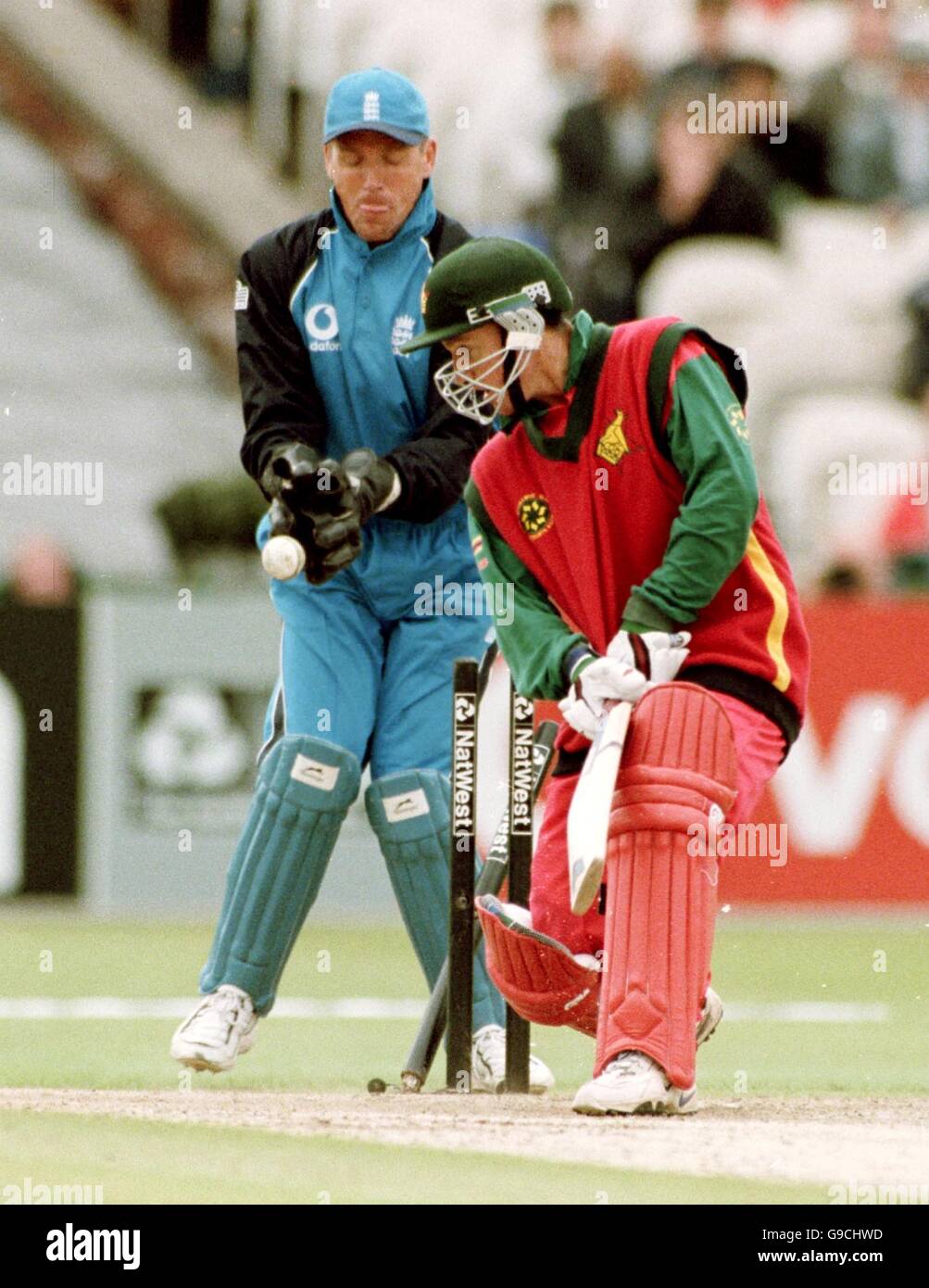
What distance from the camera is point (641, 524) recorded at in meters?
5.79

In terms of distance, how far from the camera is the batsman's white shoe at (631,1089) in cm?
540

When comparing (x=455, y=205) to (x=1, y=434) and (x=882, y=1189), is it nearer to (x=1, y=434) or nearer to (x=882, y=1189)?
(x=1, y=434)

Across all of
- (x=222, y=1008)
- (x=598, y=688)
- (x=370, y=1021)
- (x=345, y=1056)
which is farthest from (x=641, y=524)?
(x=370, y=1021)

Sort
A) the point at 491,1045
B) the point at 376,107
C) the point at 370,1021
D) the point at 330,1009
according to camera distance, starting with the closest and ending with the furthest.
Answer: the point at 376,107
the point at 491,1045
the point at 370,1021
the point at 330,1009

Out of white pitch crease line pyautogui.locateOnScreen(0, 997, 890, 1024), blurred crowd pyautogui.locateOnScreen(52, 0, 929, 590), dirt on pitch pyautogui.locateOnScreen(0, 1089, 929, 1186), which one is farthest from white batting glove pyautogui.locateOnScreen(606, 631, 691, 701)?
blurred crowd pyautogui.locateOnScreen(52, 0, 929, 590)

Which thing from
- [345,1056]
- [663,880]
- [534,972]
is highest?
[663,880]

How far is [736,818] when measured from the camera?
5.66 meters

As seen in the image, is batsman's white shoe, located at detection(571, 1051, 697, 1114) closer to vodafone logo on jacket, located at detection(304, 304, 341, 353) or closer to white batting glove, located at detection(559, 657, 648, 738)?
white batting glove, located at detection(559, 657, 648, 738)

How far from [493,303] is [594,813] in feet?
3.69

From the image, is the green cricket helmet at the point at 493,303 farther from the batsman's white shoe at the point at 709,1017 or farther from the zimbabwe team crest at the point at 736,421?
the batsman's white shoe at the point at 709,1017

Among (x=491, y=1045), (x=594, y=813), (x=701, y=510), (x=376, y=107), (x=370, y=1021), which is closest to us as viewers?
(x=594, y=813)

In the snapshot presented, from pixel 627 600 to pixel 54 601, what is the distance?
7482mm

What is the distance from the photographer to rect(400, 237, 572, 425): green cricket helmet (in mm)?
5559

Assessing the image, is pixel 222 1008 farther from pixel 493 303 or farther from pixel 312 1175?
pixel 493 303
